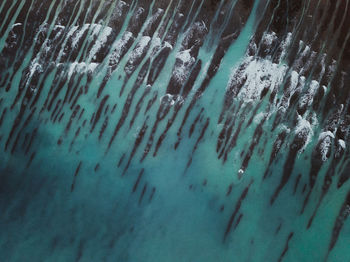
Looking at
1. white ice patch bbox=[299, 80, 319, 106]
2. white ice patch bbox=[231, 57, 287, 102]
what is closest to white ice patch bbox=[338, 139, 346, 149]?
white ice patch bbox=[299, 80, 319, 106]

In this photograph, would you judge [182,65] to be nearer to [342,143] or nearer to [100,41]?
[100,41]

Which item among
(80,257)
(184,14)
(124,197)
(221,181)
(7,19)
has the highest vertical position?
(184,14)

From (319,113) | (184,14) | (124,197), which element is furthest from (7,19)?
(319,113)

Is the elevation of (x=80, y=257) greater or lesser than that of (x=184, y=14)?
lesser

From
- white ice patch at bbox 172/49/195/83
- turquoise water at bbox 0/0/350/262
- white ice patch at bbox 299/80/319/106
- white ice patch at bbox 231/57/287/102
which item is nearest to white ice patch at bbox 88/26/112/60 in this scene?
turquoise water at bbox 0/0/350/262

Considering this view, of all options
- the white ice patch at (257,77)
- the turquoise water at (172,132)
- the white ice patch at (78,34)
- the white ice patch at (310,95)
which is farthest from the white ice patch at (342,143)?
the white ice patch at (78,34)

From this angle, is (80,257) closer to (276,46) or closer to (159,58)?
(159,58)

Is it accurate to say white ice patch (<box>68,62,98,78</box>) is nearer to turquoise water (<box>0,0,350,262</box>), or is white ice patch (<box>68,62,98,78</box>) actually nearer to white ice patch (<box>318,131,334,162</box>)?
turquoise water (<box>0,0,350,262</box>)

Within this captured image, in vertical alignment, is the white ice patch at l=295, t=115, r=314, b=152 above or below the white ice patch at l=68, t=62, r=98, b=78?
above
